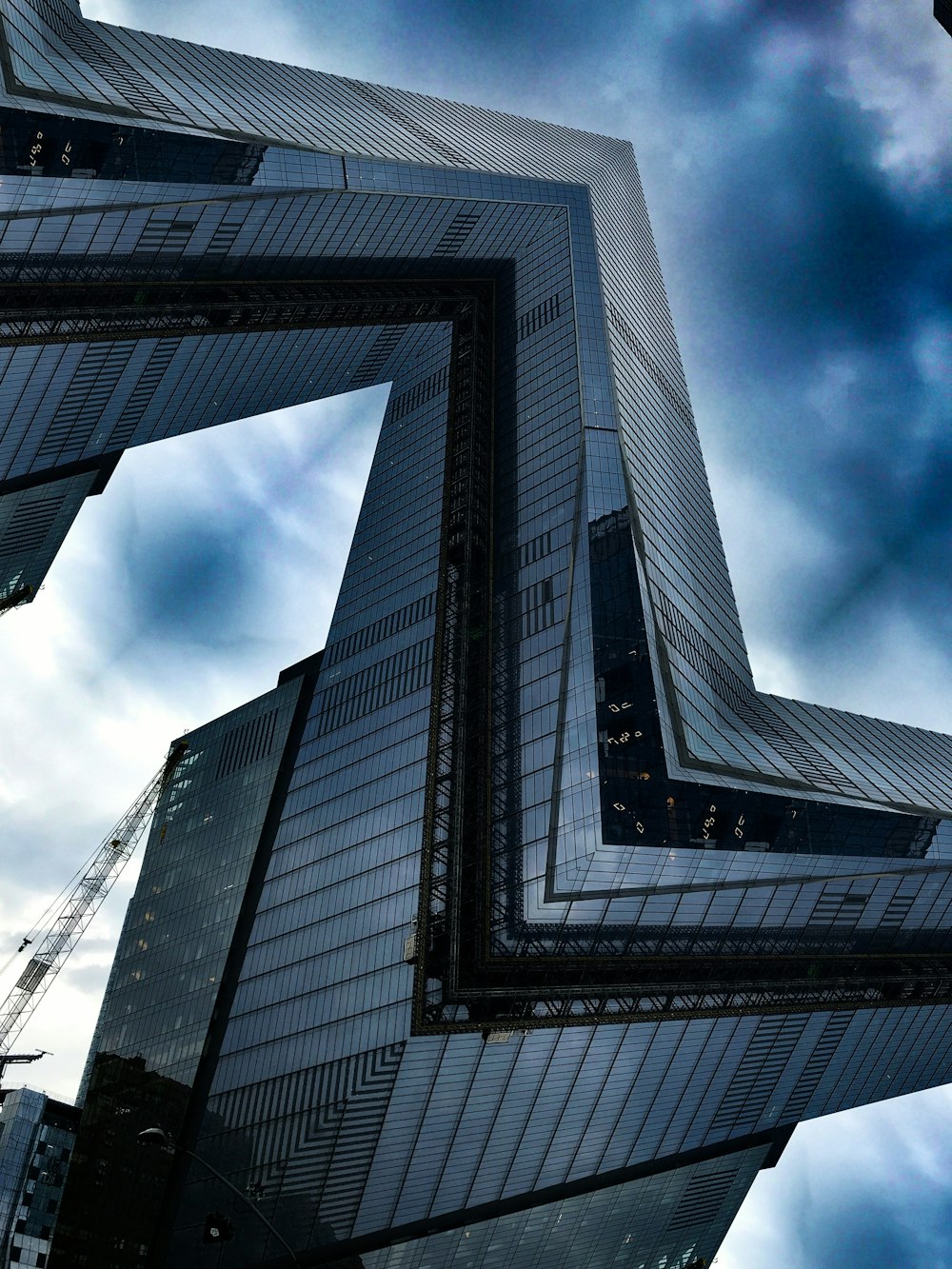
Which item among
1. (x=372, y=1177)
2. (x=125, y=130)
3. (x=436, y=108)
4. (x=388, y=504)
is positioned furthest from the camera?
(x=436, y=108)

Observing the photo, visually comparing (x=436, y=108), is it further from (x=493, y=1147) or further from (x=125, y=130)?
(x=493, y=1147)

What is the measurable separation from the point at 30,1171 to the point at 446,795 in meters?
66.0

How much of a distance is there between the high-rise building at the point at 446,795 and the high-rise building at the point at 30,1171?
700 centimetres

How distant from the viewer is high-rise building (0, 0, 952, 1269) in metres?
80.8

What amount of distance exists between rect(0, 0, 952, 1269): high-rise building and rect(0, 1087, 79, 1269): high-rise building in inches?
276

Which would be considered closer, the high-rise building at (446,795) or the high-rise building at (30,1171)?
the high-rise building at (446,795)

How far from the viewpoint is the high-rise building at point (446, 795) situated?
80.8 meters

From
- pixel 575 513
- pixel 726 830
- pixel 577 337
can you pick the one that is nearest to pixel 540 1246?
pixel 726 830

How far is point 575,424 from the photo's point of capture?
111500mm

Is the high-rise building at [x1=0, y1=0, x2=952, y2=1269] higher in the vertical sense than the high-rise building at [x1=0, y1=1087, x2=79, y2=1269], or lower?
higher

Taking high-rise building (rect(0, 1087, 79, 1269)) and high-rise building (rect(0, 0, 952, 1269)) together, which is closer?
high-rise building (rect(0, 0, 952, 1269))

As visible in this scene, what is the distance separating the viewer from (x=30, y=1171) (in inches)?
4577

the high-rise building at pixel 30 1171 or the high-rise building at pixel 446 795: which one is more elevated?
the high-rise building at pixel 446 795

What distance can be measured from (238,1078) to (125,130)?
79018mm
